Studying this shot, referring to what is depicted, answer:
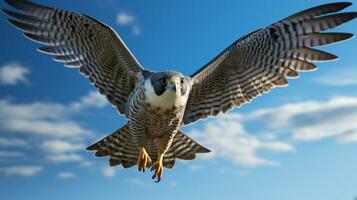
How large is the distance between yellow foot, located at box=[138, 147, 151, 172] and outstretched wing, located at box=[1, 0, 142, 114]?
3.50 feet

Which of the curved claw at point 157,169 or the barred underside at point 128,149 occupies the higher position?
the barred underside at point 128,149

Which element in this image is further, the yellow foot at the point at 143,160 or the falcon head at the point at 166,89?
the yellow foot at the point at 143,160

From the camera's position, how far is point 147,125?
7566 mm

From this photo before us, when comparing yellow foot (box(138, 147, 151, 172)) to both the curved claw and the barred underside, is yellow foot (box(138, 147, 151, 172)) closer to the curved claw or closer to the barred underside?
the curved claw

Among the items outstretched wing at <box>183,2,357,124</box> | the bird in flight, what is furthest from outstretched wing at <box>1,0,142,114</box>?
outstretched wing at <box>183,2,357,124</box>

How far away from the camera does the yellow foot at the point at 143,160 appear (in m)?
7.84

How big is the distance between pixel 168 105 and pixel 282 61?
281 centimetres

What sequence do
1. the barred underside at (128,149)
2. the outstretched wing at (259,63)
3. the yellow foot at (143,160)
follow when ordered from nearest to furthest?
the yellow foot at (143,160) → the outstretched wing at (259,63) → the barred underside at (128,149)

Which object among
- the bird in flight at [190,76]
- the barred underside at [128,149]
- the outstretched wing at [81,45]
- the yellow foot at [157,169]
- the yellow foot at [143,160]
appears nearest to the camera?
the yellow foot at [143,160]

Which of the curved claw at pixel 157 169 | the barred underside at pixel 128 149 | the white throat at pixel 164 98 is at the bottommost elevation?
the curved claw at pixel 157 169

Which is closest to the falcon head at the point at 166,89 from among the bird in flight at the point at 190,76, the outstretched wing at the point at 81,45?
the bird in flight at the point at 190,76

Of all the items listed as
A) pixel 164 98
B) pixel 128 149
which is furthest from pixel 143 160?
pixel 164 98

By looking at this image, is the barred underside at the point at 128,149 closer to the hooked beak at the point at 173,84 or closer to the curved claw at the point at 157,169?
the curved claw at the point at 157,169

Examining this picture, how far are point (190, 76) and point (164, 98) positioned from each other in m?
1.34
